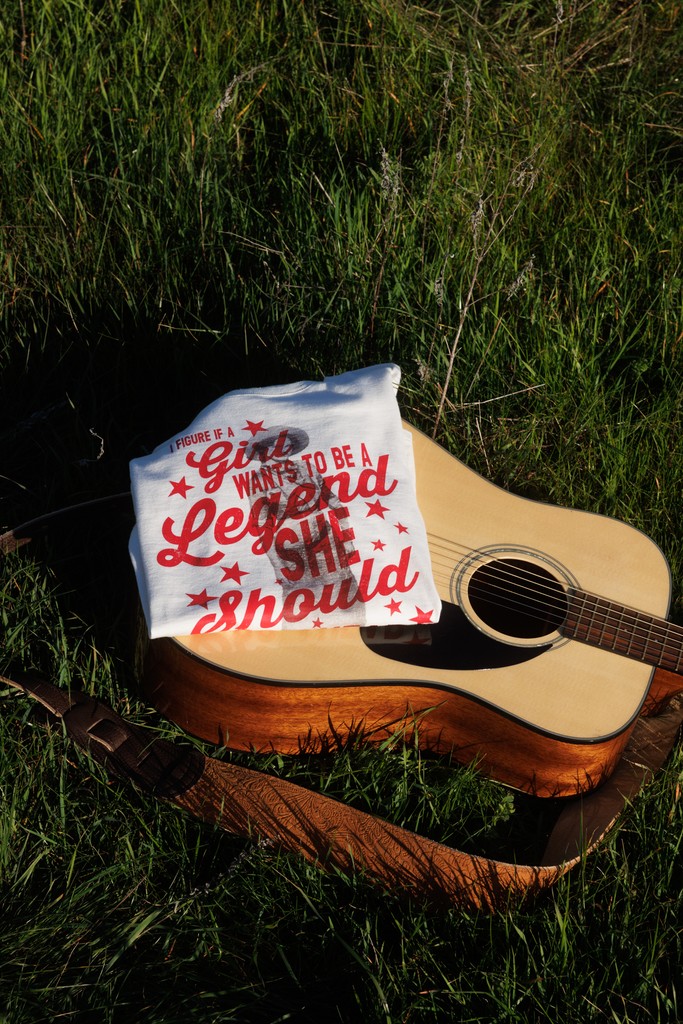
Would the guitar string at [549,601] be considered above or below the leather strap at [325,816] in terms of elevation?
above

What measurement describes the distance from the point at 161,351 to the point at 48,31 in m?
1.18

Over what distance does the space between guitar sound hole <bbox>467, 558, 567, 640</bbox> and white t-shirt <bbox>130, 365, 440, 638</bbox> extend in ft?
0.66

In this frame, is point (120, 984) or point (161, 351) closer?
point (120, 984)

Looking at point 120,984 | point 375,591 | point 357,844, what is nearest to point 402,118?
point 375,591

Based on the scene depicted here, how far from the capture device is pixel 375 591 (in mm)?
1740

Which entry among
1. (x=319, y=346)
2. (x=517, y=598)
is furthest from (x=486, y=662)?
(x=319, y=346)

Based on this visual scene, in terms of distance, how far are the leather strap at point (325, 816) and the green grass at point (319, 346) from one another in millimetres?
50

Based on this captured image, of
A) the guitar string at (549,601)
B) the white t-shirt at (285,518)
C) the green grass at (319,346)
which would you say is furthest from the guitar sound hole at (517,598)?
the green grass at (319,346)

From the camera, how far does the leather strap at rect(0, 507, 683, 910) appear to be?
1.73 meters

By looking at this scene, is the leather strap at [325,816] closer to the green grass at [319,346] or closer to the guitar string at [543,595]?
the green grass at [319,346]

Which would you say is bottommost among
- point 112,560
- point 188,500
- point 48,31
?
point 112,560

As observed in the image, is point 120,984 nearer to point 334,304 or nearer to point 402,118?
point 334,304

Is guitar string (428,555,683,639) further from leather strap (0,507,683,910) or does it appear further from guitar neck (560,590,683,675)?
leather strap (0,507,683,910)

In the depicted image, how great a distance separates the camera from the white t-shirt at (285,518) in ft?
5.58
